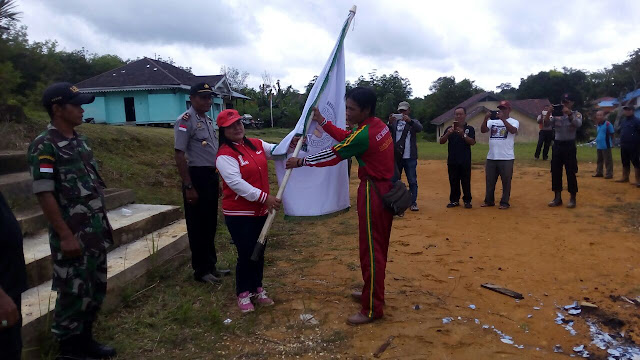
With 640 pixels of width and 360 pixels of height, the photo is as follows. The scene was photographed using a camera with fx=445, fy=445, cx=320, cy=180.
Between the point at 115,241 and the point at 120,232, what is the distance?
12 centimetres

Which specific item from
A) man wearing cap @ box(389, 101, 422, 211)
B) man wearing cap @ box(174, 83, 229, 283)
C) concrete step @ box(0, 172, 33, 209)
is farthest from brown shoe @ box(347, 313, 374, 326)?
man wearing cap @ box(389, 101, 422, 211)

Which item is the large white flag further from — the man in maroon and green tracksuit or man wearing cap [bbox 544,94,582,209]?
man wearing cap [bbox 544,94,582,209]

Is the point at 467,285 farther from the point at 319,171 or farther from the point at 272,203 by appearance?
the point at 272,203

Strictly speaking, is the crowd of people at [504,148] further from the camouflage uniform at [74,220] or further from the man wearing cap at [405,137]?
the camouflage uniform at [74,220]

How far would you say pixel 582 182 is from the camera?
33.9 feet

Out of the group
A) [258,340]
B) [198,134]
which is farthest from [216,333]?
[198,134]

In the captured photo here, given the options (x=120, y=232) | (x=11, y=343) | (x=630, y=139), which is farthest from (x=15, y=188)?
(x=630, y=139)

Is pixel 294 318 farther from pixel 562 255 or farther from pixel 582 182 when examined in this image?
pixel 582 182

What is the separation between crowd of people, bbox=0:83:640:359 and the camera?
280 centimetres

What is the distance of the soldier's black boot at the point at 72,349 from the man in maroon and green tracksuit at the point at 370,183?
1.97 meters

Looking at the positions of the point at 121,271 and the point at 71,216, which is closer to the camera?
the point at 71,216

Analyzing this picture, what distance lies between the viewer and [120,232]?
4.96m

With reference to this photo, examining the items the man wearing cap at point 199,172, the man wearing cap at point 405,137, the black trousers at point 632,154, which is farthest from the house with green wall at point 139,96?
the man wearing cap at point 199,172

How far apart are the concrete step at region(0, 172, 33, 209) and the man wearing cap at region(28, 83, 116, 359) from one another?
7.39 ft
